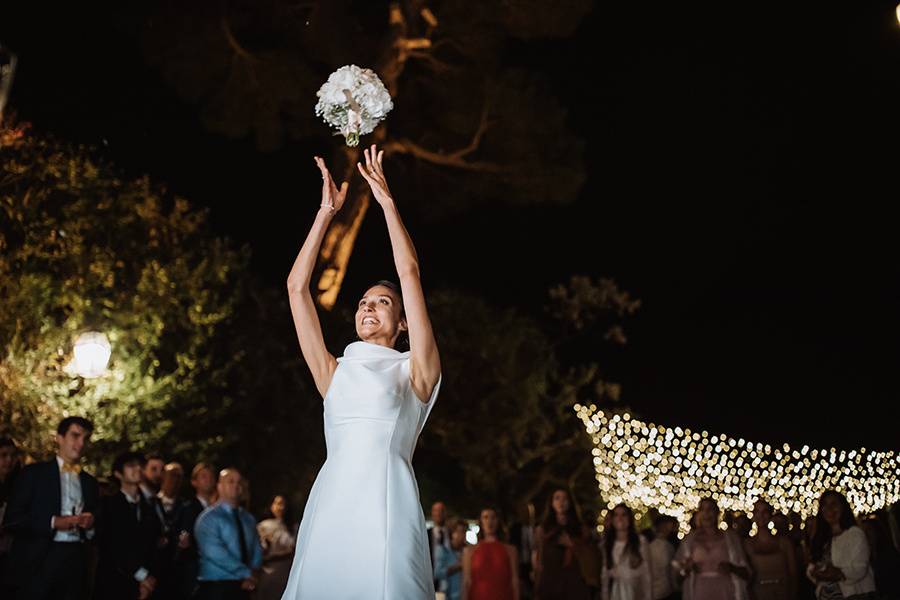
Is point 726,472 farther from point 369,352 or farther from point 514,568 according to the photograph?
point 369,352

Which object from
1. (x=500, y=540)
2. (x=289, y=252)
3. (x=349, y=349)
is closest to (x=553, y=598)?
(x=500, y=540)

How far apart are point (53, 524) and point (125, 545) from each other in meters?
0.99

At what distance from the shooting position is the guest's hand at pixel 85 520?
775 cm

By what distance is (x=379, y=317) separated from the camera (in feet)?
14.9

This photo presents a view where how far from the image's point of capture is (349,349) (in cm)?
443

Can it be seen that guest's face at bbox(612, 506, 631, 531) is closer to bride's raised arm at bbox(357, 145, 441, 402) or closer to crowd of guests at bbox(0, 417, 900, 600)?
crowd of guests at bbox(0, 417, 900, 600)

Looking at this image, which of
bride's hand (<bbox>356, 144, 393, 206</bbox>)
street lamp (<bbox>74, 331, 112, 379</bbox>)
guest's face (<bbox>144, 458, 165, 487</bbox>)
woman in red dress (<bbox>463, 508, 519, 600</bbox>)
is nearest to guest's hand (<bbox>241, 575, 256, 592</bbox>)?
guest's face (<bbox>144, 458, 165, 487</bbox>)

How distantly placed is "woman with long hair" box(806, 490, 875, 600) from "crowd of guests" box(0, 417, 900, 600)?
0.03 ft

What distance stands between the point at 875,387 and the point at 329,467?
1939 centimetres

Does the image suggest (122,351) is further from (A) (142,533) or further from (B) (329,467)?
(B) (329,467)

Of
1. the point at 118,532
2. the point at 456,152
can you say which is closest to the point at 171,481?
the point at 118,532

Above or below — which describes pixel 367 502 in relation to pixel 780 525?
below

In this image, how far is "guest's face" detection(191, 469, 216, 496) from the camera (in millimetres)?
10203

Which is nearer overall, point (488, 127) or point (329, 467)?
point (329, 467)
